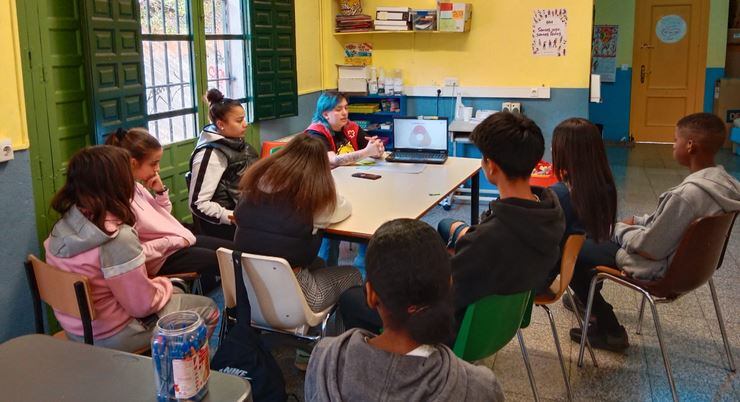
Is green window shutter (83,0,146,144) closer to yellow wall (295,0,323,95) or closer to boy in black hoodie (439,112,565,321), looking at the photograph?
boy in black hoodie (439,112,565,321)

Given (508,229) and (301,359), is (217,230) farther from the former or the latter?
(508,229)

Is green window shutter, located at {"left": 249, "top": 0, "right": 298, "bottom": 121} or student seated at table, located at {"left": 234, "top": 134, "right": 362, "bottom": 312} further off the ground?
green window shutter, located at {"left": 249, "top": 0, "right": 298, "bottom": 121}

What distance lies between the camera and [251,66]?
5.23 meters

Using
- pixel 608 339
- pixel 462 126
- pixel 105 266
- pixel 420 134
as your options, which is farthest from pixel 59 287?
pixel 462 126

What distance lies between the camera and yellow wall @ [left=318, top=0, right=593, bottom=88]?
19.9ft

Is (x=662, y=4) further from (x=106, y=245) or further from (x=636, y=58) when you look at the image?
(x=106, y=245)

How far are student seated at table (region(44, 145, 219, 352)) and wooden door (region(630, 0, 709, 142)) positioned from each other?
8735 mm

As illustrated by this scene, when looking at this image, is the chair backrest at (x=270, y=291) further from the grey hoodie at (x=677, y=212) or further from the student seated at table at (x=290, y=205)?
the grey hoodie at (x=677, y=212)

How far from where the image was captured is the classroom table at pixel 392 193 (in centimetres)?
290

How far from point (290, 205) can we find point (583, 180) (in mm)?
1228

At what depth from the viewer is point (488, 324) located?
7.13 feet

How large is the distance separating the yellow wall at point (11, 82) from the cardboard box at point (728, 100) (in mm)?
8537

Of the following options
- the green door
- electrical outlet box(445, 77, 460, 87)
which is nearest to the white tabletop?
electrical outlet box(445, 77, 460, 87)

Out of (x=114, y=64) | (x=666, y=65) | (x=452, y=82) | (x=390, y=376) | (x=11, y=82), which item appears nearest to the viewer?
(x=390, y=376)
